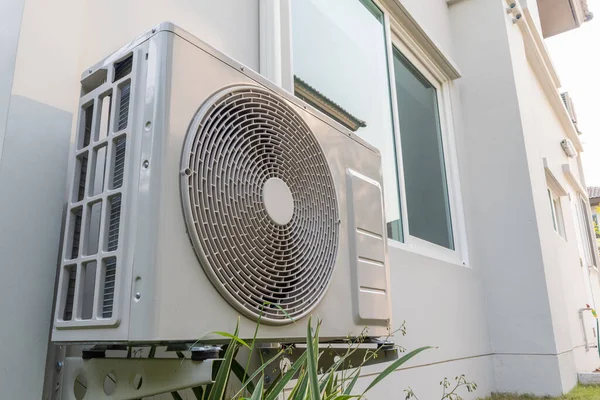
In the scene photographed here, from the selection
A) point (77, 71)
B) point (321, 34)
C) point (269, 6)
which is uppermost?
point (321, 34)

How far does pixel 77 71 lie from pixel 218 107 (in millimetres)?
369

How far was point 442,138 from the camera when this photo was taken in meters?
3.31

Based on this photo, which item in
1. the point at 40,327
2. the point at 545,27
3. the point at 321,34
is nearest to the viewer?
the point at 40,327

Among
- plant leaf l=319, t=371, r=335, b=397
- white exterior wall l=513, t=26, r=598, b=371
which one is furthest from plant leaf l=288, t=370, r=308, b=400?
white exterior wall l=513, t=26, r=598, b=371

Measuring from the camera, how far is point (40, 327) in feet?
2.78

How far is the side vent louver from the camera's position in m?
0.75

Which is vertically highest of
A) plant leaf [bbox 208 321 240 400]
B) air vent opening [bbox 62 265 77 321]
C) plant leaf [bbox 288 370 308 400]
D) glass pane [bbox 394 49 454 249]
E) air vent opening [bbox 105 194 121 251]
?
glass pane [bbox 394 49 454 249]

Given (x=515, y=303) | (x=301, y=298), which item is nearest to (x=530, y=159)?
(x=515, y=303)

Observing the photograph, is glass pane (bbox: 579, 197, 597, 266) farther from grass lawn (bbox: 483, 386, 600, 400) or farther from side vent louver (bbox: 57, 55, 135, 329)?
side vent louver (bbox: 57, 55, 135, 329)

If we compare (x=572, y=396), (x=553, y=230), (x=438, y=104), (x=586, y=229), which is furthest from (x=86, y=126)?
(x=586, y=229)

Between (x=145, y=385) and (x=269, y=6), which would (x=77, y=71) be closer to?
(x=145, y=385)

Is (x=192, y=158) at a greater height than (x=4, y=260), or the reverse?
(x=192, y=158)

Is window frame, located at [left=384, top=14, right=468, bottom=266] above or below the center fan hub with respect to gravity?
above

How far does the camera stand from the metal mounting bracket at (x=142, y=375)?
0.75m
